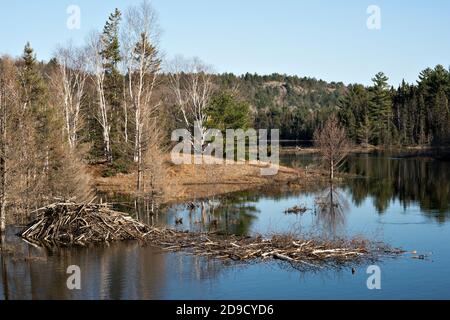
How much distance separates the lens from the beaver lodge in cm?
2130

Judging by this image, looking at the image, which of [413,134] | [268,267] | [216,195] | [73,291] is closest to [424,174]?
[216,195]

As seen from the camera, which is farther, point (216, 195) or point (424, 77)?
point (424, 77)

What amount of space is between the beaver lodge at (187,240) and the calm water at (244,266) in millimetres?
869

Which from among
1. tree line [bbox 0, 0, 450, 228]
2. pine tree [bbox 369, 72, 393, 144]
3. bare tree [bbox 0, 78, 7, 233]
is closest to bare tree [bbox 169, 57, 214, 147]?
tree line [bbox 0, 0, 450, 228]

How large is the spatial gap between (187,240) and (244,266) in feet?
15.9

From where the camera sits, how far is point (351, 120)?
113 meters

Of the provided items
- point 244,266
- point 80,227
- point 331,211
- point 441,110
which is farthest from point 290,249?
point 441,110

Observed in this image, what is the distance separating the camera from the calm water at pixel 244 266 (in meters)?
17.2

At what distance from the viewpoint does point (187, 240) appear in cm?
2448

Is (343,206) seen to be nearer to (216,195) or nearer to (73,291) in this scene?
(216,195)

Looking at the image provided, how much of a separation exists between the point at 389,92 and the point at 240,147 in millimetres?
72550

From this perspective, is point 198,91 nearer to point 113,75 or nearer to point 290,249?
point 113,75

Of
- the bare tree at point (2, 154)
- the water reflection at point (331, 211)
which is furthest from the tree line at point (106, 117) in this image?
the water reflection at point (331, 211)
